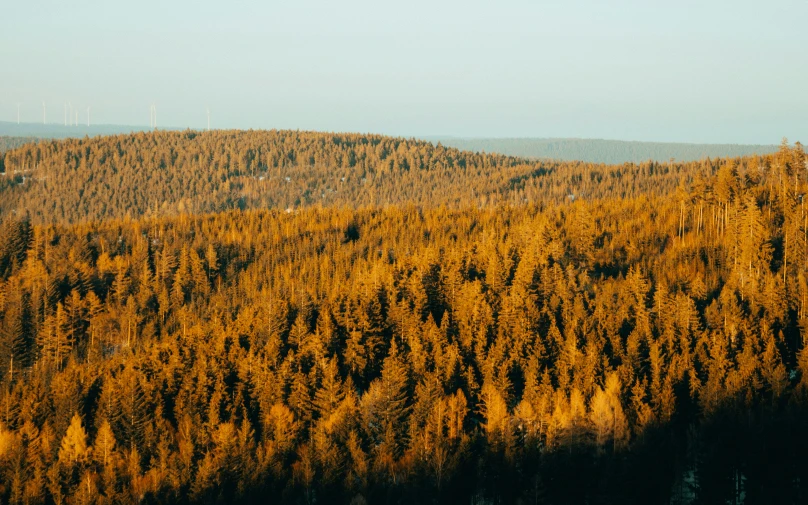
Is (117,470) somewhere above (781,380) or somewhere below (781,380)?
below

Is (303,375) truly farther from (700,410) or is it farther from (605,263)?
(605,263)

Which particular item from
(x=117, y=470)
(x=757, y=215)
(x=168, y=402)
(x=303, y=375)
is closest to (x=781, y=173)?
(x=757, y=215)


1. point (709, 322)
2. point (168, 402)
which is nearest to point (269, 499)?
point (168, 402)

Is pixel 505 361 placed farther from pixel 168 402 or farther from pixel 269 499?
pixel 168 402

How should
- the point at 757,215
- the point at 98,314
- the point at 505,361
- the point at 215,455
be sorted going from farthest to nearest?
the point at 98,314 → the point at 757,215 → the point at 505,361 → the point at 215,455

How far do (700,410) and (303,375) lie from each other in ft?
120

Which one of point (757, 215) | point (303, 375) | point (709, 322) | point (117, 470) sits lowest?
point (117, 470)

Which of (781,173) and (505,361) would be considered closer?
(505,361)

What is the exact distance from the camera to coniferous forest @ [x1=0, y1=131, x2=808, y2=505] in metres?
60.4

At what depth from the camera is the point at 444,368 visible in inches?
3073

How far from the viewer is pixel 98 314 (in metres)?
126

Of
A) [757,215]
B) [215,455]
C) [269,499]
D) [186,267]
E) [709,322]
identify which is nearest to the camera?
[269,499]

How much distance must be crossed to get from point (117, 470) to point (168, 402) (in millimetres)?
14528

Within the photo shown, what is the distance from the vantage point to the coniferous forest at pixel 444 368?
60375 mm
